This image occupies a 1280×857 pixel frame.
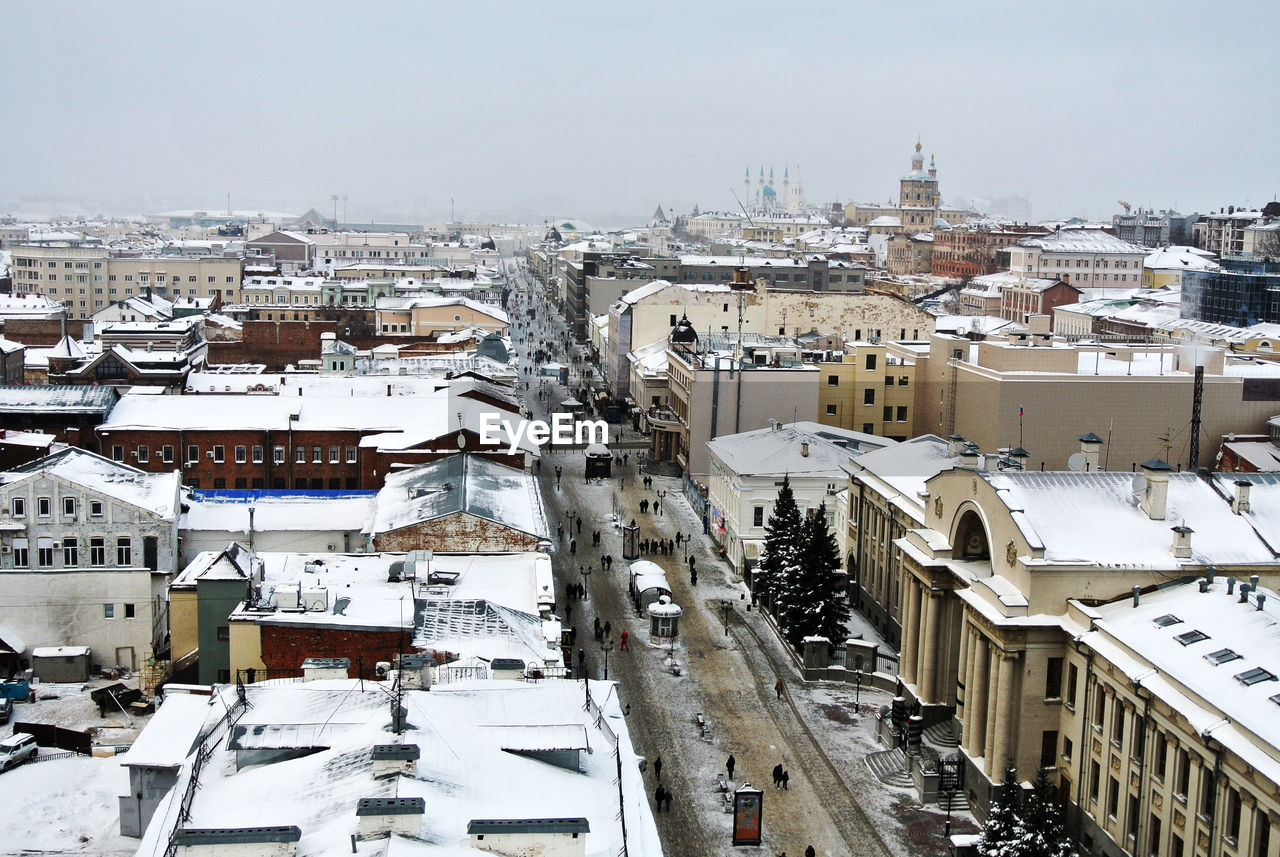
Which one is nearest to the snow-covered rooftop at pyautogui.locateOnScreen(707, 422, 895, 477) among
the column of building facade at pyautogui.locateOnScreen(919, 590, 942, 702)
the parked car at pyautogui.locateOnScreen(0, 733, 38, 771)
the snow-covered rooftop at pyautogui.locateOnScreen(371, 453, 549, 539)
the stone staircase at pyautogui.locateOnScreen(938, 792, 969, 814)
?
the snow-covered rooftop at pyautogui.locateOnScreen(371, 453, 549, 539)

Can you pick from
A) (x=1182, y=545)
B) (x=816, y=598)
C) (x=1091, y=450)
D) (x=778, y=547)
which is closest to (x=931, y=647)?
(x=816, y=598)

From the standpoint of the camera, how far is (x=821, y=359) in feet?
253

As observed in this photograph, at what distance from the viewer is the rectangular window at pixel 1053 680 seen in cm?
3444

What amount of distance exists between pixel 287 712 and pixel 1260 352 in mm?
69108

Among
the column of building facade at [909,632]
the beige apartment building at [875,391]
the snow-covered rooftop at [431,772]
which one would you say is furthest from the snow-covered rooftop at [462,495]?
the beige apartment building at [875,391]

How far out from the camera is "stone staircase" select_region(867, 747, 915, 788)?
123ft

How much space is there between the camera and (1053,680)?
34.5 meters

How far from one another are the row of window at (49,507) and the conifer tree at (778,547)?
22.4m

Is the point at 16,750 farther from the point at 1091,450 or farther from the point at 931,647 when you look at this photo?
the point at 1091,450

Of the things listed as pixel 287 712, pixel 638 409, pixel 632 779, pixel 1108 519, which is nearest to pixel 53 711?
pixel 287 712

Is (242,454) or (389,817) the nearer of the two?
(389,817)

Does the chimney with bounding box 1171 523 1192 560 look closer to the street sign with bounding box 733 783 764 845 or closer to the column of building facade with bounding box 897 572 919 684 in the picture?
the column of building facade with bounding box 897 572 919 684

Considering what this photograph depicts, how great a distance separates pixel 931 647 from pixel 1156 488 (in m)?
7.86

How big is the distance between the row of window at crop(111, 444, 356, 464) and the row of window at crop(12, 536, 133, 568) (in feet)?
47.7
